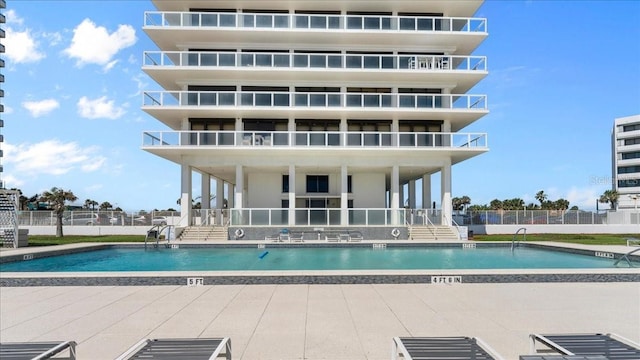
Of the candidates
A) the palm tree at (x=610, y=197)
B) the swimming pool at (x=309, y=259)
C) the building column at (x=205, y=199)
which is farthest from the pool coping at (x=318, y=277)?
the palm tree at (x=610, y=197)

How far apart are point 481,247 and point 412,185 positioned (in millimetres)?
16383

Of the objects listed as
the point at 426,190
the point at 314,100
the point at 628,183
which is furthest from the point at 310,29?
the point at 628,183

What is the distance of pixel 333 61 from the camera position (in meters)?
27.0

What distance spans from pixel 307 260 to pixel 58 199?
2369 cm

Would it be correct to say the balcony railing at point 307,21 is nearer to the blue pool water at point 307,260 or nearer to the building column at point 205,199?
the building column at point 205,199

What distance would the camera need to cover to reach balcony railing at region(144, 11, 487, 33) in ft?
87.1

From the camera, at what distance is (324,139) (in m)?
26.7

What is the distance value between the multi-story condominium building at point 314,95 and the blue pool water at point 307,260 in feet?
19.2

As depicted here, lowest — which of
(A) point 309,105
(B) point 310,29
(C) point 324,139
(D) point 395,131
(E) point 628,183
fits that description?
(E) point 628,183

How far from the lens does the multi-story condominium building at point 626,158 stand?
3059 inches

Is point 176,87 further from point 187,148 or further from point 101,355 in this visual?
point 101,355

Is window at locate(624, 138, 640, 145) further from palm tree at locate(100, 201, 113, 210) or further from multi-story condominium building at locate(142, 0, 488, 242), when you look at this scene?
palm tree at locate(100, 201, 113, 210)

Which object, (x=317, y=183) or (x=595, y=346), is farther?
(x=317, y=183)

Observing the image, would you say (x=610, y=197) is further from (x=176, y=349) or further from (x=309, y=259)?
(x=176, y=349)
